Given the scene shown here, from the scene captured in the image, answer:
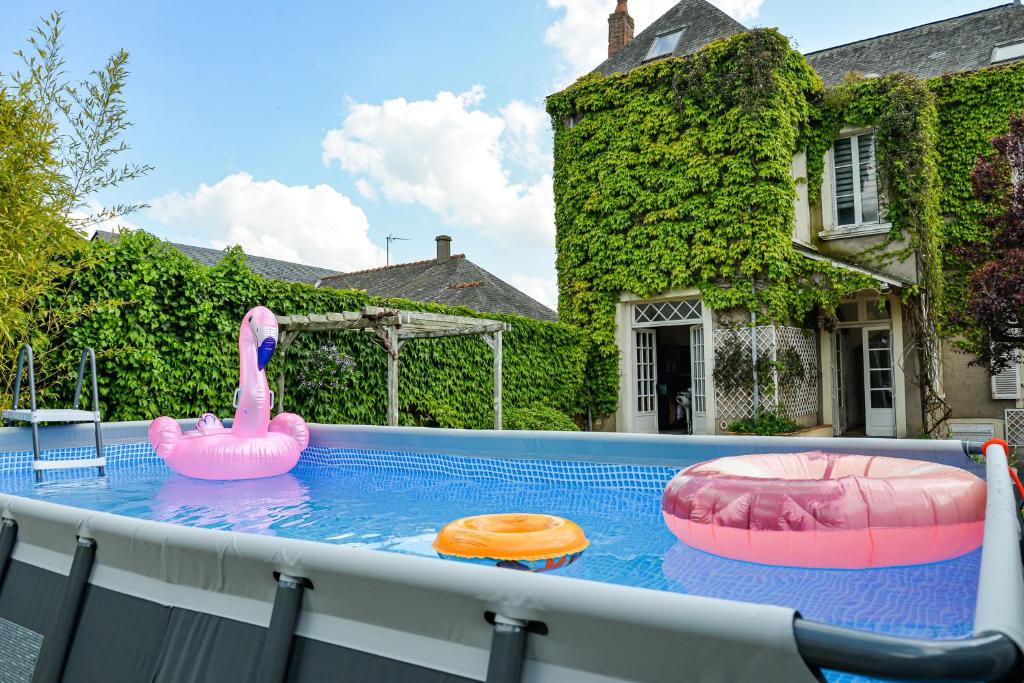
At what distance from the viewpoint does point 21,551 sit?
8.65 feet

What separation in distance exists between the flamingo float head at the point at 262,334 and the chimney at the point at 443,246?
16294 millimetres

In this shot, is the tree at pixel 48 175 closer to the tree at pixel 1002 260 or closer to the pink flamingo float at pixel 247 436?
the pink flamingo float at pixel 247 436

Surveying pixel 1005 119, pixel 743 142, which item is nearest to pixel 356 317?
pixel 743 142

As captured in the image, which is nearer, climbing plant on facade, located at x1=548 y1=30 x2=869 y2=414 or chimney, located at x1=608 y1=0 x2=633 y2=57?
climbing plant on facade, located at x1=548 y1=30 x2=869 y2=414

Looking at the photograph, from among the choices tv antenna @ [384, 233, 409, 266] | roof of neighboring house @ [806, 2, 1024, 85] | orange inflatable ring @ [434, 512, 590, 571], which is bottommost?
orange inflatable ring @ [434, 512, 590, 571]

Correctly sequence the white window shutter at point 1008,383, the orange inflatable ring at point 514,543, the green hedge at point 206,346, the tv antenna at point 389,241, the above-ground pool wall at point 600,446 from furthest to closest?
1. the tv antenna at point 389,241
2. the white window shutter at point 1008,383
3. the green hedge at point 206,346
4. the above-ground pool wall at point 600,446
5. the orange inflatable ring at point 514,543

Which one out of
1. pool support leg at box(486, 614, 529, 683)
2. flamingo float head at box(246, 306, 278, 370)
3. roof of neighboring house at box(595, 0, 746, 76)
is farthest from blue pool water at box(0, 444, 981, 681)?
roof of neighboring house at box(595, 0, 746, 76)

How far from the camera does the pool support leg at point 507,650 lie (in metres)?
1.40

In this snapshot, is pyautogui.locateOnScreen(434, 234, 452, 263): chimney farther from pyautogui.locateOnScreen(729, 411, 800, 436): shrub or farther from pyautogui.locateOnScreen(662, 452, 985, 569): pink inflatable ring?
pyautogui.locateOnScreen(662, 452, 985, 569): pink inflatable ring

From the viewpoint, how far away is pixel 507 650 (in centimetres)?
141

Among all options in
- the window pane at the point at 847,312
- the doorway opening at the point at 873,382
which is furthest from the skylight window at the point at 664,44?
the doorway opening at the point at 873,382

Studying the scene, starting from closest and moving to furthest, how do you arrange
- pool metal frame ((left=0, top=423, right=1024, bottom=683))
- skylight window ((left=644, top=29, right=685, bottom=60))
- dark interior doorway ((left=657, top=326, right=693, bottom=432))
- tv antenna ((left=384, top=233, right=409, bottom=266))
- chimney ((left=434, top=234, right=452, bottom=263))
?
1. pool metal frame ((left=0, top=423, right=1024, bottom=683))
2. skylight window ((left=644, top=29, right=685, bottom=60))
3. dark interior doorway ((left=657, top=326, right=693, bottom=432))
4. chimney ((left=434, top=234, right=452, bottom=263))
5. tv antenna ((left=384, top=233, right=409, bottom=266))

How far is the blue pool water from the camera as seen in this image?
2.89m

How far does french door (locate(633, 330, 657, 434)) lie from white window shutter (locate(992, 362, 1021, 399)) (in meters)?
5.80
